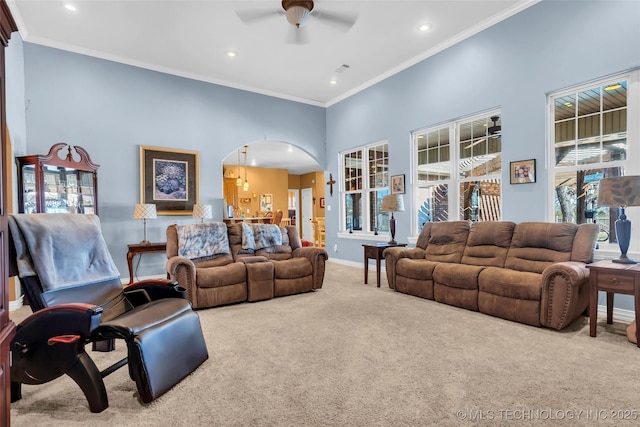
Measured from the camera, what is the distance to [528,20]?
155 inches

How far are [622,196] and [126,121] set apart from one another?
20.4 feet

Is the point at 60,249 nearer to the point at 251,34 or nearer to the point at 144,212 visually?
the point at 144,212

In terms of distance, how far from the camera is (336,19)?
398 cm

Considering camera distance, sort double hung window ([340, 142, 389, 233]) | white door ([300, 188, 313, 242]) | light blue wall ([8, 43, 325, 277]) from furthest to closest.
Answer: white door ([300, 188, 313, 242]) < double hung window ([340, 142, 389, 233]) < light blue wall ([8, 43, 325, 277])

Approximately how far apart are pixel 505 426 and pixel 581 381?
2.69 ft

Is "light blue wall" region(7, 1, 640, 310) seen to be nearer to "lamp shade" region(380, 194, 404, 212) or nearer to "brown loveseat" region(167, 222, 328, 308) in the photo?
"lamp shade" region(380, 194, 404, 212)

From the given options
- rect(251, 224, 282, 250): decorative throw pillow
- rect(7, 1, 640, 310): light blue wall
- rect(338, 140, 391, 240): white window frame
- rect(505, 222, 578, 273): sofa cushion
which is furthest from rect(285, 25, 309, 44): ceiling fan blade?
rect(505, 222, 578, 273): sofa cushion

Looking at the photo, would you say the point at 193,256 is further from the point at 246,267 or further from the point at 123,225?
the point at 123,225

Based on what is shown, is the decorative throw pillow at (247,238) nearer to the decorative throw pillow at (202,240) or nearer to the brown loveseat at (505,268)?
the decorative throw pillow at (202,240)

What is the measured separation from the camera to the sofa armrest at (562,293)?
2.84m

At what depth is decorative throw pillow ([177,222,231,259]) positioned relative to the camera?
4.04 metres

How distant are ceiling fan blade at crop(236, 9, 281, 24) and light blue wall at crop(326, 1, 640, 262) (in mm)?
2593

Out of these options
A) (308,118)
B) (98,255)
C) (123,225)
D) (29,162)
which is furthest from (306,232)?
(98,255)

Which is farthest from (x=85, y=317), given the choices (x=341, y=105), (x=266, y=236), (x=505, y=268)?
(x=341, y=105)
